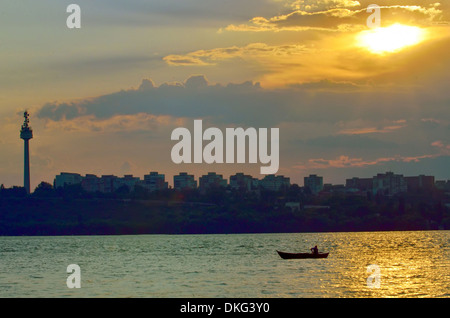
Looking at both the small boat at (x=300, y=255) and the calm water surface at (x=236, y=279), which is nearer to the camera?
the calm water surface at (x=236, y=279)

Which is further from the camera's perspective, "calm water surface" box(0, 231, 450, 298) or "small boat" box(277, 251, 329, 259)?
"small boat" box(277, 251, 329, 259)

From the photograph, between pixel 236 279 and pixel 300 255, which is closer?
pixel 236 279
